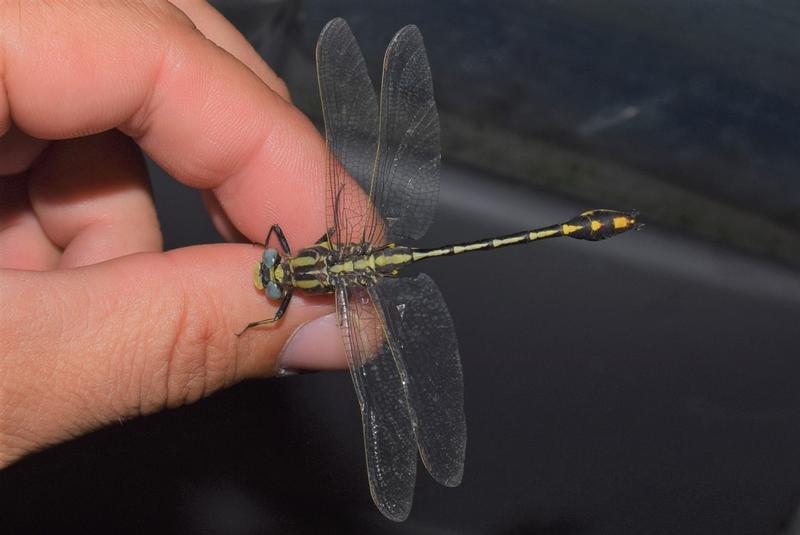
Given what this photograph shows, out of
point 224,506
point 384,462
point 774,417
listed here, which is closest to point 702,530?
point 774,417

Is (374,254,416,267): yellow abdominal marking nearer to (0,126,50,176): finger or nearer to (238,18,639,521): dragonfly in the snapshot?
(238,18,639,521): dragonfly

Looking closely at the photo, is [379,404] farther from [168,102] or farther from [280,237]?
[168,102]

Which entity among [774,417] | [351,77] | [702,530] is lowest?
[702,530]

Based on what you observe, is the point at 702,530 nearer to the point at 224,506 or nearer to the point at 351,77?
the point at 224,506

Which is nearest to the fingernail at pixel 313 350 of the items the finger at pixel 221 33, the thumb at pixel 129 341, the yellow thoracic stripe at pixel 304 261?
the thumb at pixel 129 341

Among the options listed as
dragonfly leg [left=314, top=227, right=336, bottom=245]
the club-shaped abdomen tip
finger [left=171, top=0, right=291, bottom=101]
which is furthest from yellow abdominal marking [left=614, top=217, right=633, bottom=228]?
finger [left=171, top=0, right=291, bottom=101]

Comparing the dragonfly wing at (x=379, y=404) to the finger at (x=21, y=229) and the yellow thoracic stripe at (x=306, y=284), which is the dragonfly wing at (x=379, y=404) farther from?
the finger at (x=21, y=229)

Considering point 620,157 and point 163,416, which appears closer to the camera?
point 163,416

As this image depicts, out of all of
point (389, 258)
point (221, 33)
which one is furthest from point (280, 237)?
point (221, 33)
